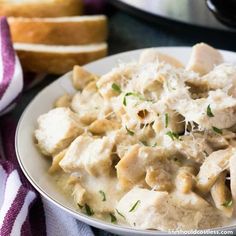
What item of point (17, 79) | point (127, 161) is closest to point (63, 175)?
point (127, 161)

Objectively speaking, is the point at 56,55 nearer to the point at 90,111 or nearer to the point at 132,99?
the point at 90,111

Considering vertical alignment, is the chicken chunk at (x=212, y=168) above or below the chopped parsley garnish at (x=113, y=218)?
above

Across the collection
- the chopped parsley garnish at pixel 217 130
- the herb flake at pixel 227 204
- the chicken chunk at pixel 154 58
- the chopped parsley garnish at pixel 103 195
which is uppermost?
Answer: the chopped parsley garnish at pixel 217 130

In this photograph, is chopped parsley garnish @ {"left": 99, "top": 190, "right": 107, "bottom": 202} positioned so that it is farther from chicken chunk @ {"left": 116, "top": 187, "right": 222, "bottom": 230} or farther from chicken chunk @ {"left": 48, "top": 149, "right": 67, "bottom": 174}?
→ chicken chunk @ {"left": 48, "top": 149, "right": 67, "bottom": 174}

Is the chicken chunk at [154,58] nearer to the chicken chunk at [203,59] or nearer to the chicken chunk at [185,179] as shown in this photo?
the chicken chunk at [203,59]

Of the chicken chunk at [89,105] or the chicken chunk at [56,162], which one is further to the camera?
the chicken chunk at [89,105]

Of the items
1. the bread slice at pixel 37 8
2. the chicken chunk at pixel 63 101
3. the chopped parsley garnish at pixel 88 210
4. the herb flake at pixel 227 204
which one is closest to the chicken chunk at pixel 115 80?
the chicken chunk at pixel 63 101
